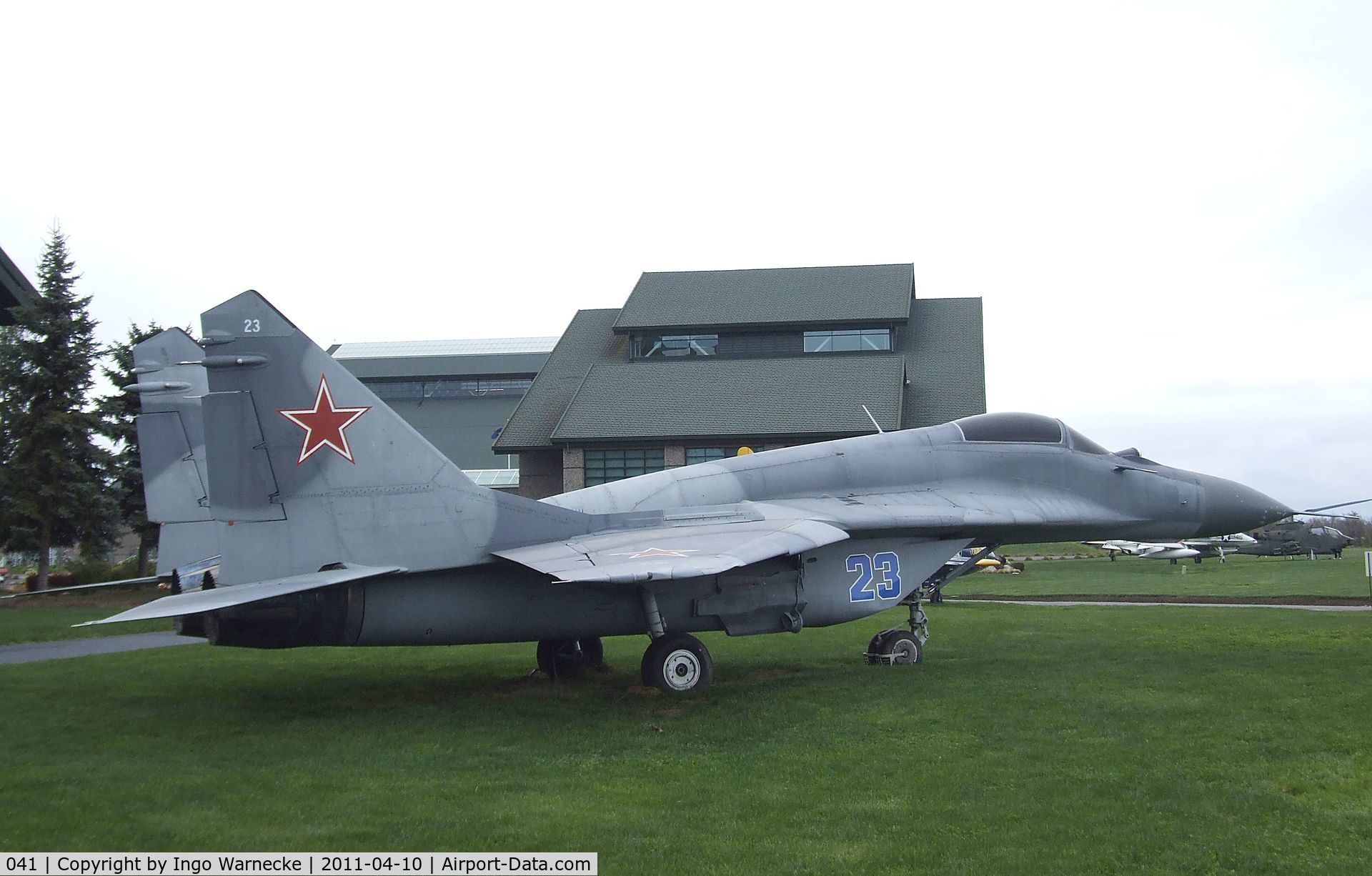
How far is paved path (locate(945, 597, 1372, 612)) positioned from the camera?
2202cm

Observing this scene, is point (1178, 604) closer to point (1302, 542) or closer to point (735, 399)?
point (735, 399)

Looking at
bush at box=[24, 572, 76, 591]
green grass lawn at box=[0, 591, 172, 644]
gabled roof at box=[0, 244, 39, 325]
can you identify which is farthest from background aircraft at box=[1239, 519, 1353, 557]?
bush at box=[24, 572, 76, 591]

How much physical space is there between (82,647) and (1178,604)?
2271 cm

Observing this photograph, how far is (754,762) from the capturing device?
8.45 m

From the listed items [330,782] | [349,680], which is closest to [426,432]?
[349,680]

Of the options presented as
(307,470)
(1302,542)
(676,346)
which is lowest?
(1302,542)

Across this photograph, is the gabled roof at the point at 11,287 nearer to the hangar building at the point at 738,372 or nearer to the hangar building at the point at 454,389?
the hangar building at the point at 738,372

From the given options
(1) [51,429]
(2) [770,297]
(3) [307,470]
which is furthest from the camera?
(2) [770,297]

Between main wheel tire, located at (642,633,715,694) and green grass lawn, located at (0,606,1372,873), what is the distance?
21 centimetres

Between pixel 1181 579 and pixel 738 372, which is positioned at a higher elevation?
pixel 738 372

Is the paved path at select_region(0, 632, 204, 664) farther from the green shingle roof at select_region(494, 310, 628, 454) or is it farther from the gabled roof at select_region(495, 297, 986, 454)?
the green shingle roof at select_region(494, 310, 628, 454)

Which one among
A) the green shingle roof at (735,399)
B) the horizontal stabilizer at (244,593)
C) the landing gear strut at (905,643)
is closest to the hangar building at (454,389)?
the green shingle roof at (735,399)

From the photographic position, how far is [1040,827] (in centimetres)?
641

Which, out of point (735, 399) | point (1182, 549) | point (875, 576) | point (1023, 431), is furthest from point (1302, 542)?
point (875, 576)
